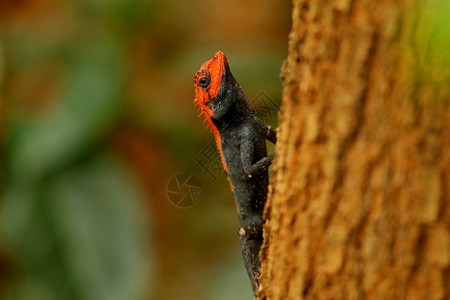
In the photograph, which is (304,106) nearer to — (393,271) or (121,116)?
(393,271)

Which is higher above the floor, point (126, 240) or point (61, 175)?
point (61, 175)

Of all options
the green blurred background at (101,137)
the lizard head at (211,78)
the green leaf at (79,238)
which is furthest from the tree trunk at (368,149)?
the green leaf at (79,238)

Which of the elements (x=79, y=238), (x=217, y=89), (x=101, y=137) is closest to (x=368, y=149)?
(x=217, y=89)

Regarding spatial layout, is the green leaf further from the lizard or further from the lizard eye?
the lizard eye

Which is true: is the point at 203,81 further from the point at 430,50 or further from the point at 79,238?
the point at 79,238

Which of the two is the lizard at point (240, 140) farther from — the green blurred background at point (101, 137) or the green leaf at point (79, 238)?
the green leaf at point (79, 238)

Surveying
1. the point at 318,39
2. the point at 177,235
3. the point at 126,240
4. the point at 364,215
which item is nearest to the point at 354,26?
the point at 318,39
